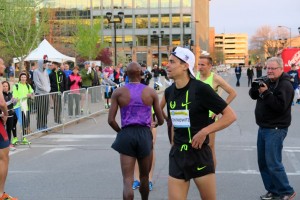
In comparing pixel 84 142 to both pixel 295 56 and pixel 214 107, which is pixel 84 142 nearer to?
pixel 214 107

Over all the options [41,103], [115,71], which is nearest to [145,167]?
[41,103]

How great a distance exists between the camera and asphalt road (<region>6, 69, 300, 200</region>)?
686 cm

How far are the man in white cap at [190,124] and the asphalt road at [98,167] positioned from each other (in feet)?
7.62

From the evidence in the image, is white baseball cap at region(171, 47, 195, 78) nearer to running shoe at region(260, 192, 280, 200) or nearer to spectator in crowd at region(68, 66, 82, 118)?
running shoe at region(260, 192, 280, 200)

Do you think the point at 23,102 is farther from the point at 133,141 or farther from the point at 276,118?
the point at 276,118

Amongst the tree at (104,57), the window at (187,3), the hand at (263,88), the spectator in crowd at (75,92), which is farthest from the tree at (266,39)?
the hand at (263,88)

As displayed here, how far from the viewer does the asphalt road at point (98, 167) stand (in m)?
6.86

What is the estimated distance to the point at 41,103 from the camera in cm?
1258

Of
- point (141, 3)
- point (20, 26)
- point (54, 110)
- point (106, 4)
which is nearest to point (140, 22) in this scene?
point (141, 3)

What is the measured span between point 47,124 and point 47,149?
2913 mm

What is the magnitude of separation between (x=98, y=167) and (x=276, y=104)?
3809mm

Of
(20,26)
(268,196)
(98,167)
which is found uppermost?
(20,26)

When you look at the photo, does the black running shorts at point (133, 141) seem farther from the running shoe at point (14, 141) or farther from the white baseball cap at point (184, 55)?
the running shoe at point (14, 141)

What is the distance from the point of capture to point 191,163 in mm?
4195
